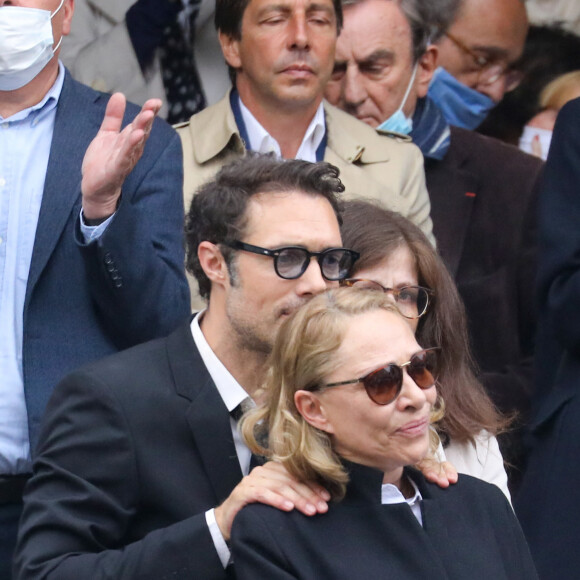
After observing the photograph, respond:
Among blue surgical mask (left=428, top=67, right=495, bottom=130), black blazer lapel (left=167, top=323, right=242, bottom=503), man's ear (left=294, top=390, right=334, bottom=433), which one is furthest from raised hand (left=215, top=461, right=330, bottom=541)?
blue surgical mask (left=428, top=67, right=495, bottom=130)

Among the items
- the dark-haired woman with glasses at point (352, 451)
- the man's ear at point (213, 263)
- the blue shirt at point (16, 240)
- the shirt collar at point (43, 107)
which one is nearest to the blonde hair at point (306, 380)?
the dark-haired woman with glasses at point (352, 451)

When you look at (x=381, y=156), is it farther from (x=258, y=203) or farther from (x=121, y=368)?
(x=121, y=368)

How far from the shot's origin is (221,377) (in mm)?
3146

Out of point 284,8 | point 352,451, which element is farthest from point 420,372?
point 284,8

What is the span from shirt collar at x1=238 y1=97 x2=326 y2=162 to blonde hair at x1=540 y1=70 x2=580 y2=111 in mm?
1433

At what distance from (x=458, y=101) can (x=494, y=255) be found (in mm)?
943

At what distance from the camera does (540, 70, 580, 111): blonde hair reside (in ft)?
18.4

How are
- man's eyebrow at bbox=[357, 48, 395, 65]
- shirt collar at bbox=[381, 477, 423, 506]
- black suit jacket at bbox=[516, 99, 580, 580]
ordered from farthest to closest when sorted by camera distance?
man's eyebrow at bbox=[357, 48, 395, 65], black suit jacket at bbox=[516, 99, 580, 580], shirt collar at bbox=[381, 477, 423, 506]

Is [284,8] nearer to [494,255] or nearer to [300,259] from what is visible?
[494,255]

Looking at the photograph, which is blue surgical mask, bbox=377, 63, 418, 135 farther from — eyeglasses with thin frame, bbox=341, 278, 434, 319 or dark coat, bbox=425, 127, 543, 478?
eyeglasses with thin frame, bbox=341, 278, 434, 319

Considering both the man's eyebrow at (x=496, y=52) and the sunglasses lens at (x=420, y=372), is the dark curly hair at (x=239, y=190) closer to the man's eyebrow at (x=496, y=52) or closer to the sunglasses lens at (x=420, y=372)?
the sunglasses lens at (x=420, y=372)

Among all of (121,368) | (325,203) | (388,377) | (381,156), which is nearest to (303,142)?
(381,156)

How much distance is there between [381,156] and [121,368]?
5.71 feet

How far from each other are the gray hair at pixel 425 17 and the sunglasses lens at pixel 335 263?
83.0 inches
